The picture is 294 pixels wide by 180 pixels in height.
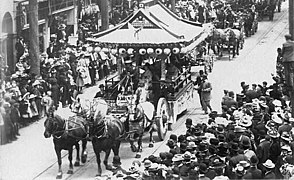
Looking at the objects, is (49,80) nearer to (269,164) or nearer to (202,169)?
(202,169)

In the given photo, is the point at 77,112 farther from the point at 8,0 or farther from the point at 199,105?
the point at 8,0

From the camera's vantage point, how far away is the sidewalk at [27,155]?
716 inches

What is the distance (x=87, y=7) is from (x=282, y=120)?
22.2m

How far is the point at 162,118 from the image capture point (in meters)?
21.1

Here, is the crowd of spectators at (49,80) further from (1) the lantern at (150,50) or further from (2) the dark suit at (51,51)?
(1) the lantern at (150,50)

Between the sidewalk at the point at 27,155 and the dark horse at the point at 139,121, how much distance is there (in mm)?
1850

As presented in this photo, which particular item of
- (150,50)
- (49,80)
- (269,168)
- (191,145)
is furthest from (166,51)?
(269,168)

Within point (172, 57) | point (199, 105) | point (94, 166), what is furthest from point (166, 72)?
point (94, 166)

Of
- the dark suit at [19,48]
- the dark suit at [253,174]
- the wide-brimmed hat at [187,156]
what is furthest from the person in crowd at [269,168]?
the dark suit at [19,48]

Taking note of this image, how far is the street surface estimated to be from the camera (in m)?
18.4

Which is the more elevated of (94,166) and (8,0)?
(8,0)

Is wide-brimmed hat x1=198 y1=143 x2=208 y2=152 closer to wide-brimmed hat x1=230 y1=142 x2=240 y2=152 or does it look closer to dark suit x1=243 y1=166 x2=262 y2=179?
wide-brimmed hat x1=230 y1=142 x2=240 y2=152

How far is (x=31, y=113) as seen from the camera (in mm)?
23000

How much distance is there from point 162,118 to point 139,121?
1.93 meters
